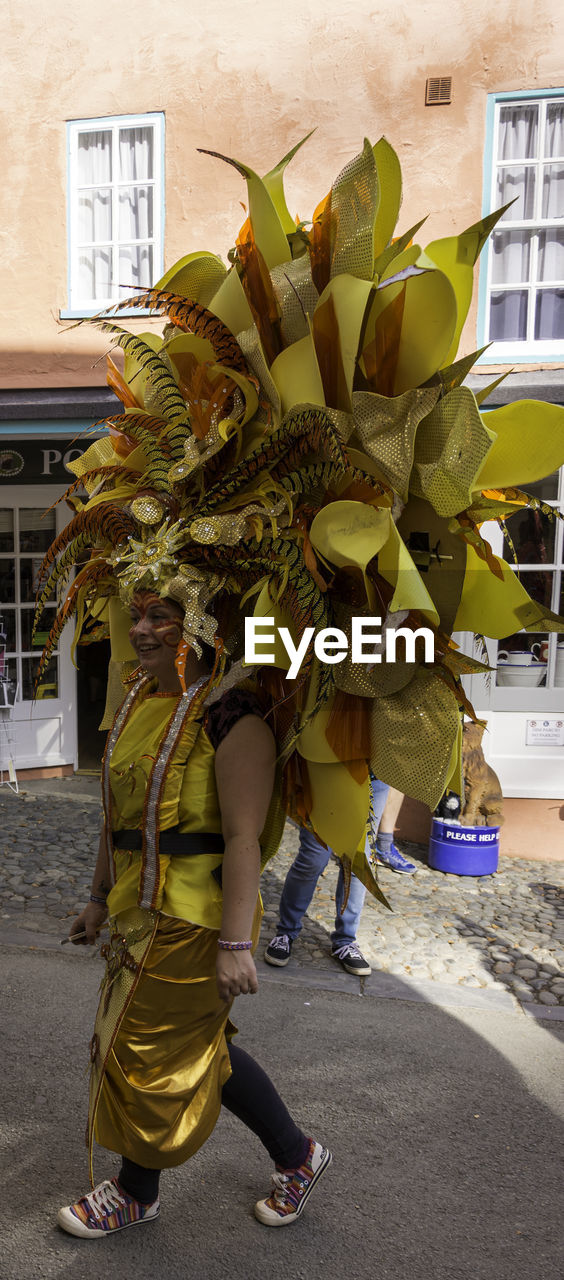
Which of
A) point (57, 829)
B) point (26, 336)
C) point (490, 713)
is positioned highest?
point (26, 336)

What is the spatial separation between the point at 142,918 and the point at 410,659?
35.2 inches

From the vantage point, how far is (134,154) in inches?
259

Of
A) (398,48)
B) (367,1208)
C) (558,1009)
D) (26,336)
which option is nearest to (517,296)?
(398,48)

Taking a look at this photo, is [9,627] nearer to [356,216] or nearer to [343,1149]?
[343,1149]

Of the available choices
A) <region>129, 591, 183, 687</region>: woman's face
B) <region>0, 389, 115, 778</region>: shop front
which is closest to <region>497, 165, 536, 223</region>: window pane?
<region>0, 389, 115, 778</region>: shop front

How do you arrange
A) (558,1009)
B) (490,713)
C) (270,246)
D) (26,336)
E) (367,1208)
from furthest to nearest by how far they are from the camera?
(26,336), (490,713), (558,1009), (367,1208), (270,246)

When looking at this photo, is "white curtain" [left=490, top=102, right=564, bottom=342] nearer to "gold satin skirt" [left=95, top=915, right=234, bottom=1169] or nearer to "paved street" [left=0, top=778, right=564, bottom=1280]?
"paved street" [left=0, top=778, right=564, bottom=1280]

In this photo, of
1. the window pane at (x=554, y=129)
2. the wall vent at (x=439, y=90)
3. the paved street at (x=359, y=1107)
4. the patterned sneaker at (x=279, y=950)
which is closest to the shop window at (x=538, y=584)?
the paved street at (x=359, y=1107)

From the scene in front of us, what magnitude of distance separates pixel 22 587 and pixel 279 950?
4478mm

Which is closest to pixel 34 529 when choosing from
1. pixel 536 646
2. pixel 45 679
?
pixel 45 679

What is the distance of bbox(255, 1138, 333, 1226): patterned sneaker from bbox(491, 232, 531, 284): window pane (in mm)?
5563

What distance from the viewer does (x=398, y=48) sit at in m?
5.90

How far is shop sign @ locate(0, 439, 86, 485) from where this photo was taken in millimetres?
7098

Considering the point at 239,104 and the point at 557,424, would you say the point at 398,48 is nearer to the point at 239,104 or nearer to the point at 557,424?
the point at 239,104
